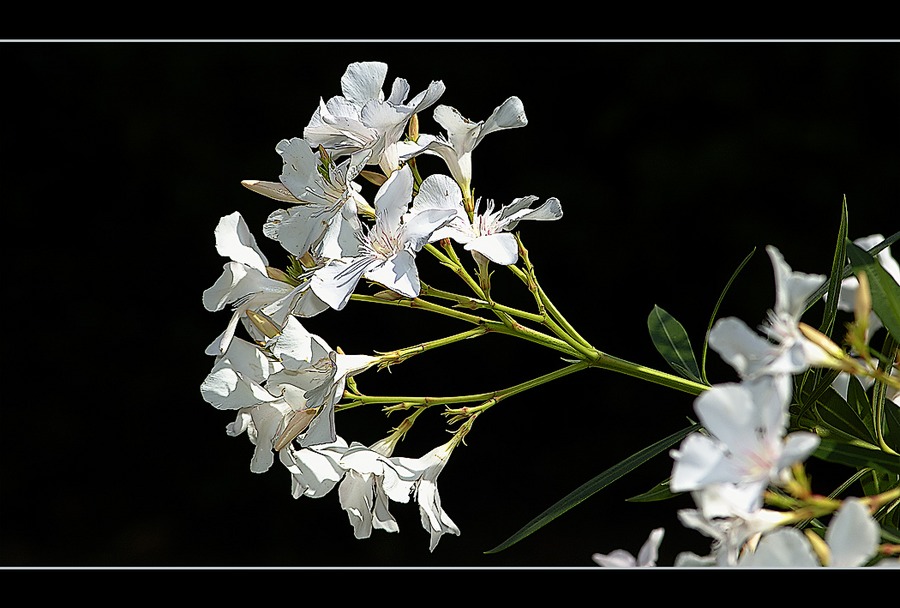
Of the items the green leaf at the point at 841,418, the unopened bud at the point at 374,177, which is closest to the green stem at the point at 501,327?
the unopened bud at the point at 374,177

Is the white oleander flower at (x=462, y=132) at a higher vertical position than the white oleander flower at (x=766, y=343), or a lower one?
higher

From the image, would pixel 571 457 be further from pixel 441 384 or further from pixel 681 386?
pixel 681 386

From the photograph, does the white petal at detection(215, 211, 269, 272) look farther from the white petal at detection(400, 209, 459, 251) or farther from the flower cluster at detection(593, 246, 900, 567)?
the flower cluster at detection(593, 246, 900, 567)

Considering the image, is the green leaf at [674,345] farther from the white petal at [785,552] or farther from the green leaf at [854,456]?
the white petal at [785,552]

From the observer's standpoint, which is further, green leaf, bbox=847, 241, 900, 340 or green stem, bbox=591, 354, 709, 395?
green stem, bbox=591, 354, 709, 395

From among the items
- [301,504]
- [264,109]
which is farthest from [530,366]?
[264,109]

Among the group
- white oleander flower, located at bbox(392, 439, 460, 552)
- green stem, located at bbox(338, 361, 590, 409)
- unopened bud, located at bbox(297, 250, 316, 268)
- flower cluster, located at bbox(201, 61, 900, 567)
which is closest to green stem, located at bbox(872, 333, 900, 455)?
flower cluster, located at bbox(201, 61, 900, 567)
